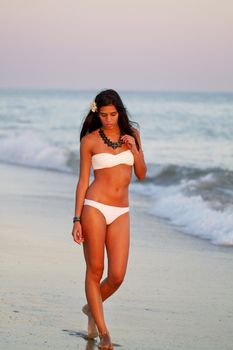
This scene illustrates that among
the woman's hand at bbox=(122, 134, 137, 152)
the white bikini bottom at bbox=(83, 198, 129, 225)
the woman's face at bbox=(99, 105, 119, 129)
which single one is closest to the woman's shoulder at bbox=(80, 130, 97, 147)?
the woman's face at bbox=(99, 105, 119, 129)

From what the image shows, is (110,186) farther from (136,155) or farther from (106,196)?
(136,155)

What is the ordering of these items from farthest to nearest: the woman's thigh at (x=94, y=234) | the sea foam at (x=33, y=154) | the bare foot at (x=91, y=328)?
the sea foam at (x=33, y=154)
the bare foot at (x=91, y=328)
the woman's thigh at (x=94, y=234)

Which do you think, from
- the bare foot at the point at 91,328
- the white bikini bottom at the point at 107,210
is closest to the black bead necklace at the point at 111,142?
the white bikini bottom at the point at 107,210

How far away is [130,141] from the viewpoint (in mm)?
6316

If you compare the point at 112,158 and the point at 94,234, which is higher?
the point at 112,158

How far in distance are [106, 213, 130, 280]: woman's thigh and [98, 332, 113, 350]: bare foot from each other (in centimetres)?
40

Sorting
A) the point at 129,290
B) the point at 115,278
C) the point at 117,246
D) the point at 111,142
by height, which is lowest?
the point at 129,290

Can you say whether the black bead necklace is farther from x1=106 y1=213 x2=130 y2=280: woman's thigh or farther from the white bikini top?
x1=106 y1=213 x2=130 y2=280: woman's thigh

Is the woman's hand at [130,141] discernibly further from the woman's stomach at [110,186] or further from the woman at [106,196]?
the woman's stomach at [110,186]

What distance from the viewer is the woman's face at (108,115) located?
637 centimetres

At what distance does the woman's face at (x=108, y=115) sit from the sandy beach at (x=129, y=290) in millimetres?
1463

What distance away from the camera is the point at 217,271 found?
29.8ft

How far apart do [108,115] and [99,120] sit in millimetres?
178

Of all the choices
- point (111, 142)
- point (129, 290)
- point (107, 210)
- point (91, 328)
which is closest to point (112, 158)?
point (111, 142)
